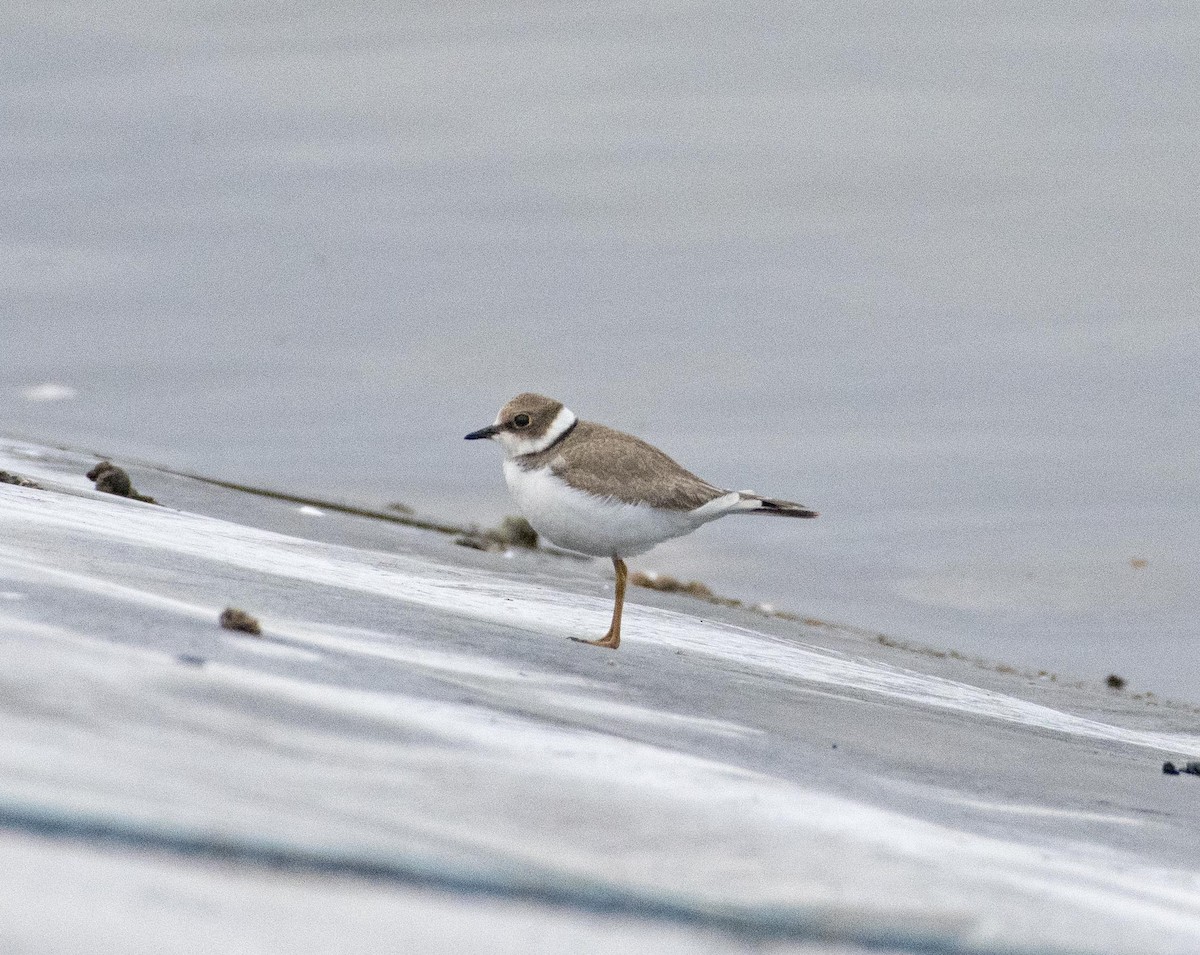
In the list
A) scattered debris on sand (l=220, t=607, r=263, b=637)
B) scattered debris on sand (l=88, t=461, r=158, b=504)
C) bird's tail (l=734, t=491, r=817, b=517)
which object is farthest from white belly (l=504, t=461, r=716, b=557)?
scattered debris on sand (l=220, t=607, r=263, b=637)

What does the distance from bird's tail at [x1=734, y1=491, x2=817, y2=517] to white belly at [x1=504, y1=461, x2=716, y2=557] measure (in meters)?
0.16

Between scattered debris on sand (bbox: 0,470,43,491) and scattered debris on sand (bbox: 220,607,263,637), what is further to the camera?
scattered debris on sand (bbox: 0,470,43,491)

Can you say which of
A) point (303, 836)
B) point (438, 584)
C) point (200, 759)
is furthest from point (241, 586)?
point (303, 836)

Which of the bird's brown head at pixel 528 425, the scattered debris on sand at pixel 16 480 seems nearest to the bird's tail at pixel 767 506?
the bird's brown head at pixel 528 425

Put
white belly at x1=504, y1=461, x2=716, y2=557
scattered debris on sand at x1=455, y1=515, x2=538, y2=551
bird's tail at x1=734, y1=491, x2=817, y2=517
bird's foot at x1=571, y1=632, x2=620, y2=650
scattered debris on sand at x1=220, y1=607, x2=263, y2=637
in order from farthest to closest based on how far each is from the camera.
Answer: scattered debris on sand at x1=455, y1=515, x2=538, y2=551 < bird's tail at x1=734, y1=491, x2=817, y2=517 < white belly at x1=504, y1=461, x2=716, y2=557 < bird's foot at x1=571, y1=632, x2=620, y2=650 < scattered debris on sand at x1=220, y1=607, x2=263, y2=637

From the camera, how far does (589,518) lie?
277 inches

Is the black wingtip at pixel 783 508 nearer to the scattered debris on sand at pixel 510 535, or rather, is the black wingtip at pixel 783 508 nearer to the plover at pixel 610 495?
the plover at pixel 610 495

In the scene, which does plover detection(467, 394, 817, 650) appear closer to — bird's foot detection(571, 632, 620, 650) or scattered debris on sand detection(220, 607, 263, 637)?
bird's foot detection(571, 632, 620, 650)

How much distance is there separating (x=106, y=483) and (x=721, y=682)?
11.2 ft

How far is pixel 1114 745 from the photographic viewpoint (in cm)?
688

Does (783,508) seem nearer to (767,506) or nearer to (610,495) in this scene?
(767,506)

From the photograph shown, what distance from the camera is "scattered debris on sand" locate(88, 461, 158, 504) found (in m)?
8.18

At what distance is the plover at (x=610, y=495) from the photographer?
702cm

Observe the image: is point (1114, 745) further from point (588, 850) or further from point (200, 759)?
point (200, 759)
